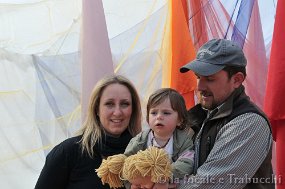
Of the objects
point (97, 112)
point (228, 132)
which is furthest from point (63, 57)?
point (228, 132)

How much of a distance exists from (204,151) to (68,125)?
222 cm

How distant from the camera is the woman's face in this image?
202cm

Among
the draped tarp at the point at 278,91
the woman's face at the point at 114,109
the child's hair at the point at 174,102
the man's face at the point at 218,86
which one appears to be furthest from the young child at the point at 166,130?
the draped tarp at the point at 278,91

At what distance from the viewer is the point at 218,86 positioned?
60.6 inches

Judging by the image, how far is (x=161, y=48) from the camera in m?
3.78

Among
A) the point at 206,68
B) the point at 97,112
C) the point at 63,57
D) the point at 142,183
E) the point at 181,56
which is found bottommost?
the point at 142,183

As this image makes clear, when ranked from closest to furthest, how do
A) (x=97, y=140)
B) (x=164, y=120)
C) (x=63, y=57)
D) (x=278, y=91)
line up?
(x=164, y=120) < (x=97, y=140) < (x=278, y=91) < (x=63, y=57)

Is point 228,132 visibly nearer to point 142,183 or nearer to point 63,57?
point 142,183

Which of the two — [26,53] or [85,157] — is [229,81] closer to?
[85,157]

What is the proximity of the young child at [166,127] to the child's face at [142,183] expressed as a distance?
22 cm

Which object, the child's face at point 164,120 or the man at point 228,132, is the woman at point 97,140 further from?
the man at point 228,132

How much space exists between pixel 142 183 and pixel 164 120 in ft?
1.12

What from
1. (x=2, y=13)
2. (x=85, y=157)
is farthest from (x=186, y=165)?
(x=2, y=13)

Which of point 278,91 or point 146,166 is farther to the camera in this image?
point 278,91
